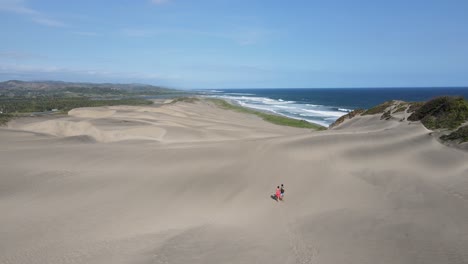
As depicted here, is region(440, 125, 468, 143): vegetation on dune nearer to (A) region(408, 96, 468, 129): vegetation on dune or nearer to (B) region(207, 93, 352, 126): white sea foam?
(A) region(408, 96, 468, 129): vegetation on dune

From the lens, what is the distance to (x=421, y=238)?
401 inches

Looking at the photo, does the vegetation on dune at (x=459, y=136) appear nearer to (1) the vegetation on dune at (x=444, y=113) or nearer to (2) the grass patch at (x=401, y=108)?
(1) the vegetation on dune at (x=444, y=113)

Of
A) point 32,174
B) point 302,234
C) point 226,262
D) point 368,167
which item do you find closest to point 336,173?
point 368,167

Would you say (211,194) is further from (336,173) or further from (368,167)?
(368,167)

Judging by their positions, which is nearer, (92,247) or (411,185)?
(92,247)

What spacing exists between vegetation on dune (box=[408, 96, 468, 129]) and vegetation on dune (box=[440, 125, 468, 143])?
0.80m

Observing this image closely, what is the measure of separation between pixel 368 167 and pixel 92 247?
13672mm

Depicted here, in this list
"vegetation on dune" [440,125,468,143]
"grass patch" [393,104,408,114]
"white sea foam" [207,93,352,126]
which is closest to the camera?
"vegetation on dune" [440,125,468,143]


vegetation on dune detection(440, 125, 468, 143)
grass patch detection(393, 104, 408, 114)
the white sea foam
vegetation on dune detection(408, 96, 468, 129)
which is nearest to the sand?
vegetation on dune detection(440, 125, 468, 143)

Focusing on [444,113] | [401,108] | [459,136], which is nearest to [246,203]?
[459,136]

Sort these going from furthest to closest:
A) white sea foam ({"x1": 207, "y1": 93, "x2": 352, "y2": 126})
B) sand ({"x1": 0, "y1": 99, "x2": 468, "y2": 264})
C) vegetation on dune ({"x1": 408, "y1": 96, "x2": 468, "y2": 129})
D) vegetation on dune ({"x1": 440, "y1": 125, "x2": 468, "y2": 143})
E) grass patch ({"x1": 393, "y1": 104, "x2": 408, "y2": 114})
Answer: white sea foam ({"x1": 207, "y1": 93, "x2": 352, "y2": 126})
grass patch ({"x1": 393, "y1": 104, "x2": 408, "y2": 114})
vegetation on dune ({"x1": 408, "y1": 96, "x2": 468, "y2": 129})
vegetation on dune ({"x1": 440, "y1": 125, "x2": 468, "y2": 143})
sand ({"x1": 0, "y1": 99, "x2": 468, "y2": 264})

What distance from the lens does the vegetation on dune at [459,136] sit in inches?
678

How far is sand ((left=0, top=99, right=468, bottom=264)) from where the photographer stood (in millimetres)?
10352

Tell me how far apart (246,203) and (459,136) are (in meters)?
12.4
